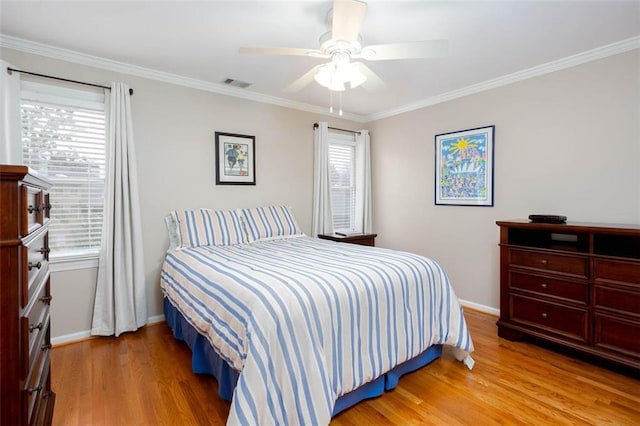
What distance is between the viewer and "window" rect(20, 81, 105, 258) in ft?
8.48

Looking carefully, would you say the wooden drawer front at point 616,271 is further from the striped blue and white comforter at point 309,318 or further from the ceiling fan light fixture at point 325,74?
the ceiling fan light fixture at point 325,74

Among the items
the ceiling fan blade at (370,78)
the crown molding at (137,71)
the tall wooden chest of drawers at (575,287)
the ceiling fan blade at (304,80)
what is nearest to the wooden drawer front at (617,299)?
the tall wooden chest of drawers at (575,287)

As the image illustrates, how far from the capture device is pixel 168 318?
9.79ft

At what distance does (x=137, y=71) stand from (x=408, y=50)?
2531 millimetres

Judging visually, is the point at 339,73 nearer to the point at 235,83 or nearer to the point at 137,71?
the point at 235,83

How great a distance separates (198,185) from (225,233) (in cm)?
65

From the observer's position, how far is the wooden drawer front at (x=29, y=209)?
99 cm

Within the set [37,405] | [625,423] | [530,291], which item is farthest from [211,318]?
[530,291]

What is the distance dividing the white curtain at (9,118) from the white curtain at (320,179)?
114 inches

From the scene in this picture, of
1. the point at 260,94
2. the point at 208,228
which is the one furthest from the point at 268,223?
the point at 260,94

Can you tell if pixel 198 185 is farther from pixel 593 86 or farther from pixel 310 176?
pixel 593 86

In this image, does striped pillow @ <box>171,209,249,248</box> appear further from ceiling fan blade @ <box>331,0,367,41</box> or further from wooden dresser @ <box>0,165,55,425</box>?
ceiling fan blade @ <box>331,0,367,41</box>

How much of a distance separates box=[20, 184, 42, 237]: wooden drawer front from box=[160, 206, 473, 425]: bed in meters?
0.88

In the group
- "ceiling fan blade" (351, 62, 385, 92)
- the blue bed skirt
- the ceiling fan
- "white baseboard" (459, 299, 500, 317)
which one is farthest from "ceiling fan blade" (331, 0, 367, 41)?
"white baseboard" (459, 299, 500, 317)
